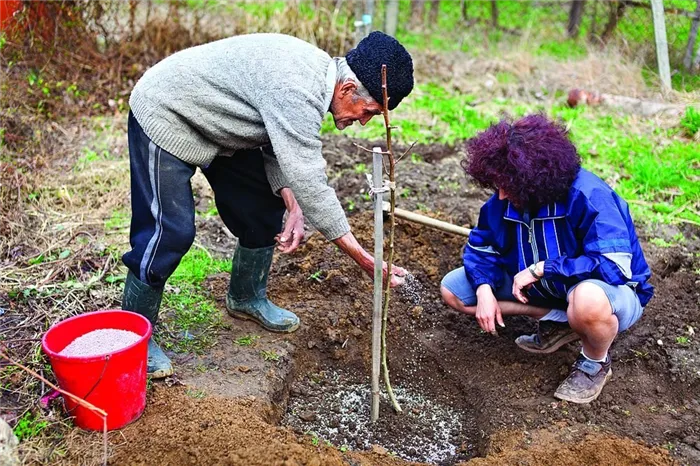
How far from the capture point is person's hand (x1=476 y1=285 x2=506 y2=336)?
326 centimetres

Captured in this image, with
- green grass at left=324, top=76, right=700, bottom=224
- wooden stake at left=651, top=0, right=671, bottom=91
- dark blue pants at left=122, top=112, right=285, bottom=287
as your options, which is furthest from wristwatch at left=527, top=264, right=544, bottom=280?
wooden stake at left=651, top=0, right=671, bottom=91

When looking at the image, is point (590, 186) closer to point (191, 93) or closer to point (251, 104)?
point (251, 104)

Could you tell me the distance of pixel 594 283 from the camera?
118 inches

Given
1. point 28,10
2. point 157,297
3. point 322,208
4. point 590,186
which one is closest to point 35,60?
point 28,10

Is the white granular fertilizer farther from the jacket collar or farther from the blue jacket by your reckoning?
the jacket collar

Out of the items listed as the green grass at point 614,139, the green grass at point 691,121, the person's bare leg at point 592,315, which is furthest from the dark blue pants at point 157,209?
the green grass at point 691,121

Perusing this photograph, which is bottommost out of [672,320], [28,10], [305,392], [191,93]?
[305,392]

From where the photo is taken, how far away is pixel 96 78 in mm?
6711

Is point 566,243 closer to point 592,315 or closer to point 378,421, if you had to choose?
point 592,315

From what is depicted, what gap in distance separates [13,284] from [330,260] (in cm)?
174

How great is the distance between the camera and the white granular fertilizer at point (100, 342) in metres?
2.71

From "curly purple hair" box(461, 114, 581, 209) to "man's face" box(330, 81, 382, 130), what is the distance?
0.59m

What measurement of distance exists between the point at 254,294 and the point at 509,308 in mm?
1305

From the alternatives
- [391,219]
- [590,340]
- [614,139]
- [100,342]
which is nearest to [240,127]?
[391,219]
